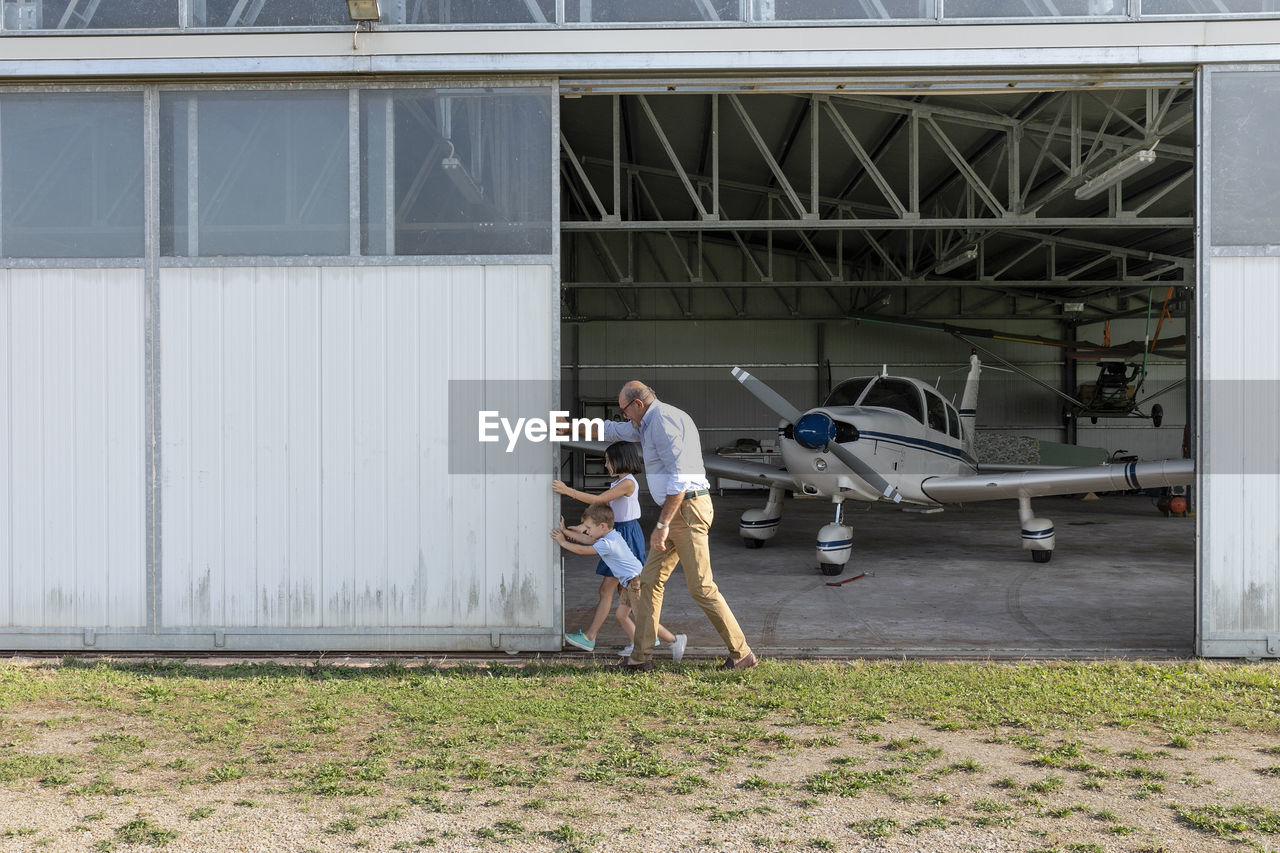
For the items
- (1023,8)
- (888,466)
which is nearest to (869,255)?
(888,466)

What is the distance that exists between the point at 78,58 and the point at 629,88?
3.79 metres

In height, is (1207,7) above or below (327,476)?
above

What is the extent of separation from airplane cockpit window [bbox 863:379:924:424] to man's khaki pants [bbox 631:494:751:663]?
6.39 meters

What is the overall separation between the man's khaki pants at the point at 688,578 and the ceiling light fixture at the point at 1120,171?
268 inches

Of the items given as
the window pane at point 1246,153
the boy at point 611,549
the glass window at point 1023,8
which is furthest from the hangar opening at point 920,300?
the boy at point 611,549

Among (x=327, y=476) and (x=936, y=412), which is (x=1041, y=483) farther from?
(x=327, y=476)

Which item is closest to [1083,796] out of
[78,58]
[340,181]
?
[340,181]

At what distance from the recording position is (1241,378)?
589cm

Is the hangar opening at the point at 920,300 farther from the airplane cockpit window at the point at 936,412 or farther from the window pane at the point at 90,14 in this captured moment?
the window pane at the point at 90,14

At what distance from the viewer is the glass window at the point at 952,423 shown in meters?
11.7

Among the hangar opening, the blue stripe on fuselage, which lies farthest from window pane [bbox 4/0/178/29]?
the blue stripe on fuselage

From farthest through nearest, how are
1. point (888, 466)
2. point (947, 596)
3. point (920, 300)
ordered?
point (920, 300)
point (888, 466)
point (947, 596)

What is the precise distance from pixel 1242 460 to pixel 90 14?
848 centimetres

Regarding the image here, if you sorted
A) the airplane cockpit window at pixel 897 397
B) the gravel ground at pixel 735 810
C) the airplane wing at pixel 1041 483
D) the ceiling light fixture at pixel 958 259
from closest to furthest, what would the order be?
the gravel ground at pixel 735 810, the airplane wing at pixel 1041 483, the airplane cockpit window at pixel 897 397, the ceiling light fixture at pixel 958 259
